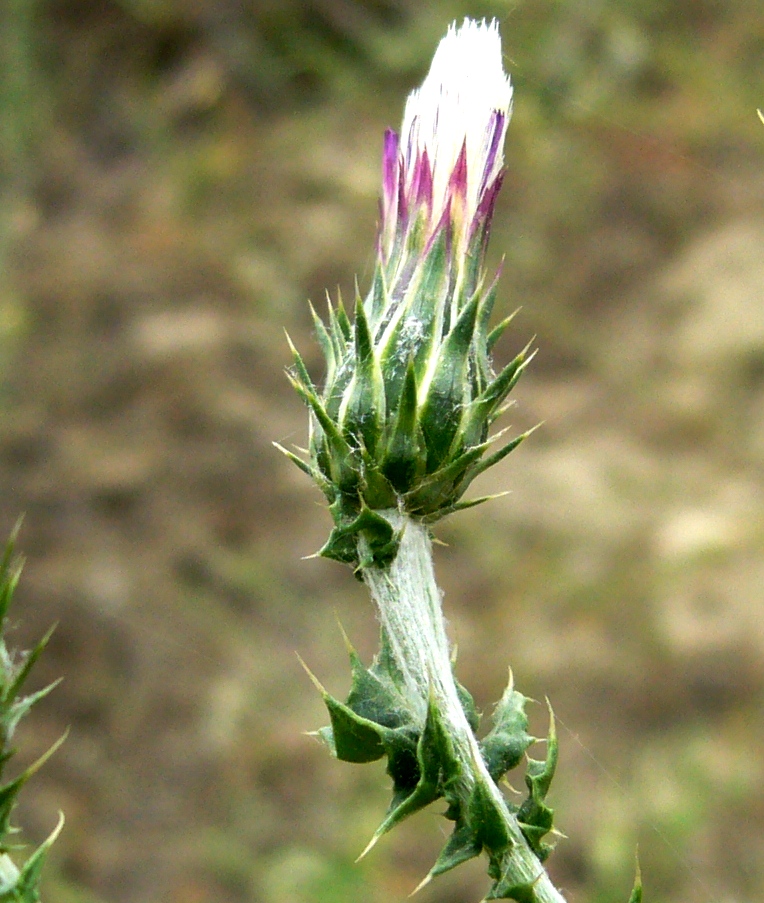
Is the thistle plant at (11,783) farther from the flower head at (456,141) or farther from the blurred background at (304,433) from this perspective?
the blurred background at (304,433)

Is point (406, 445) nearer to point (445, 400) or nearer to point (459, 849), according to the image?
point (445, 400)

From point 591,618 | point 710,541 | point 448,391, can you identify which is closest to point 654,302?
point 710,541

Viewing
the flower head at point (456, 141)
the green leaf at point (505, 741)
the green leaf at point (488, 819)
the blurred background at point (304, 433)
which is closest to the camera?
the green leaf at point (488, 819)

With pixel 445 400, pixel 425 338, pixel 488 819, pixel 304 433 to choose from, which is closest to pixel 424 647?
pixel 488 819

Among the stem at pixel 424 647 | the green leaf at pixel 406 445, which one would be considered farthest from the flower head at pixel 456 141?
the stem at pixel 424 647

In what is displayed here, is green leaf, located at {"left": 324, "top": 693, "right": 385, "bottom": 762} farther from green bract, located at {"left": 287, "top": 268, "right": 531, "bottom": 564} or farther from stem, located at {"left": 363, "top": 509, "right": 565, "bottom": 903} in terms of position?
green bract, located at {"left": 287, "top": 268, "right": 531, "bottom": 564}

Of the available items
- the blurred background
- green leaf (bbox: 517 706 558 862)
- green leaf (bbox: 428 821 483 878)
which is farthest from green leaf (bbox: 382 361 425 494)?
the blurred background

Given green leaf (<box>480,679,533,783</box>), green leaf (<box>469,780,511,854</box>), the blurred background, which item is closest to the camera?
green leaf (<box>469,780,511,854</box>)
